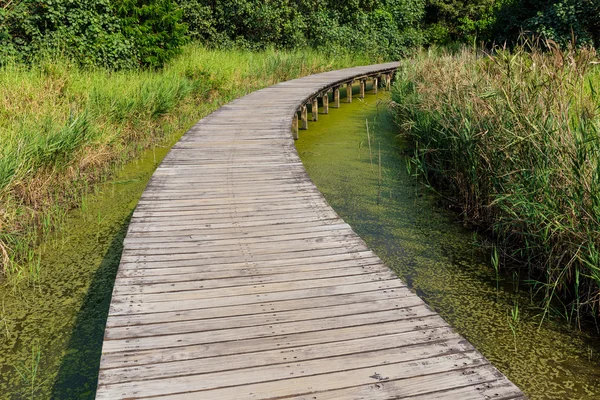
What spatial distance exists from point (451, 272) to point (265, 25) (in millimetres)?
15503

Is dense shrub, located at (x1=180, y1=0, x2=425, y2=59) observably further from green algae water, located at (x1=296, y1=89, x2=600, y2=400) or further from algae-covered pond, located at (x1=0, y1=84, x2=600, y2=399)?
algae-covered pond, located at (x1=0, y1=84, x2=600, y2=399)

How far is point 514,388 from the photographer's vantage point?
2.04 m

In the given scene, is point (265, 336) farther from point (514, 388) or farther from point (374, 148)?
point (374, 148)

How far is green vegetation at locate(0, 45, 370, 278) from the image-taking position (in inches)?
173

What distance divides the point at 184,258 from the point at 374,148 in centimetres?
521

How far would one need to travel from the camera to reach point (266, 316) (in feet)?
8.44

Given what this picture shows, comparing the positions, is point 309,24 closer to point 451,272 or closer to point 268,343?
point 451,272

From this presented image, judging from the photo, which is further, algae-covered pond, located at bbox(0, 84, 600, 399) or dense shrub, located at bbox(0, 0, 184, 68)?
dense shrub, located at bbox(0, 0, 184, 68)

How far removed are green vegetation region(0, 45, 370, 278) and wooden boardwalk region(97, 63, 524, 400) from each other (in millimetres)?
1085

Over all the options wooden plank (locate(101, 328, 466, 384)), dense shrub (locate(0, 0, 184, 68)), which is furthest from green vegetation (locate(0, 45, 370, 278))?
wooden plank (locate(101, 328, 466, 384))

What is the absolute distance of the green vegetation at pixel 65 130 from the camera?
14.4 ft

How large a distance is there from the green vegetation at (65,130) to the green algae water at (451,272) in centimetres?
241

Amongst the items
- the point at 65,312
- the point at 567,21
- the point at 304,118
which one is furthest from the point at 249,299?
the point at 567,21

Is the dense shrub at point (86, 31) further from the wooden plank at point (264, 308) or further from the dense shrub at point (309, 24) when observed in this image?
the wooden plank at point (264, 308)
